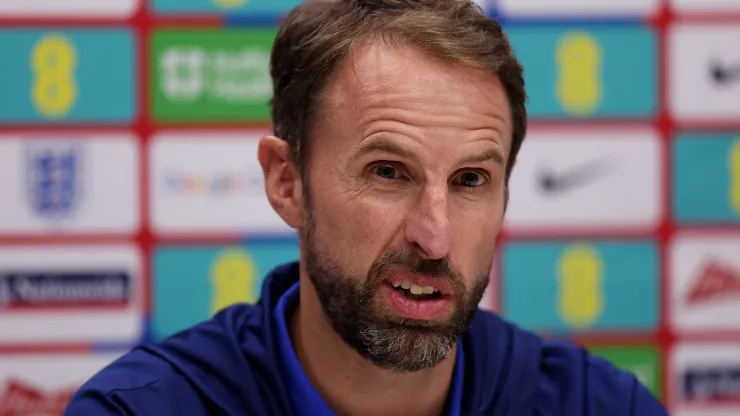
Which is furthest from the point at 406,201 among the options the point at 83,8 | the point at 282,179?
the point at 83,8

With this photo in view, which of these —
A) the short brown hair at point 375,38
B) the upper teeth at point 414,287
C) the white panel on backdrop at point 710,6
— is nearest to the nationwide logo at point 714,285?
the white panel on backdrop at point 710,6

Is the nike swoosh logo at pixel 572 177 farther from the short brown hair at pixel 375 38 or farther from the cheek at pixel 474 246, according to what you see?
the cheek at pixel 474 246

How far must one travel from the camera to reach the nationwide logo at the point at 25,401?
2338mm

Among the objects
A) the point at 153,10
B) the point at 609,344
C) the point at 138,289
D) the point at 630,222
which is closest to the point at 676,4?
the point at 630,222

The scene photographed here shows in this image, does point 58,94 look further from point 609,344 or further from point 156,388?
point 609,344

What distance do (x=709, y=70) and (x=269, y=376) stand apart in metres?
1.70

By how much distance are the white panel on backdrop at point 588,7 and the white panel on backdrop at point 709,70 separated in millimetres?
150

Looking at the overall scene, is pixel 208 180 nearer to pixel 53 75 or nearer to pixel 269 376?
pixel 53 75

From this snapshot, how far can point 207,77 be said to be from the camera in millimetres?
2342

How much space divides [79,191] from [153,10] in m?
0.53

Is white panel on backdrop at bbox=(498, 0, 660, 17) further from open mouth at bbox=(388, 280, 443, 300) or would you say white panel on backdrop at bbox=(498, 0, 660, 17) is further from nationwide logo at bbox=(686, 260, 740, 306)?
open mouth at bbox=(388, 280, 443, 300)

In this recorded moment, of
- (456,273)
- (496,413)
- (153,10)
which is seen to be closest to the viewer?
(456,273)

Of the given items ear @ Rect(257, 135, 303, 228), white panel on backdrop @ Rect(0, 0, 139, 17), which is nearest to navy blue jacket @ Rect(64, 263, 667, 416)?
ear @ Rect(257, 135, 303, 228)

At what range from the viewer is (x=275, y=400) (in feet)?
4.38
